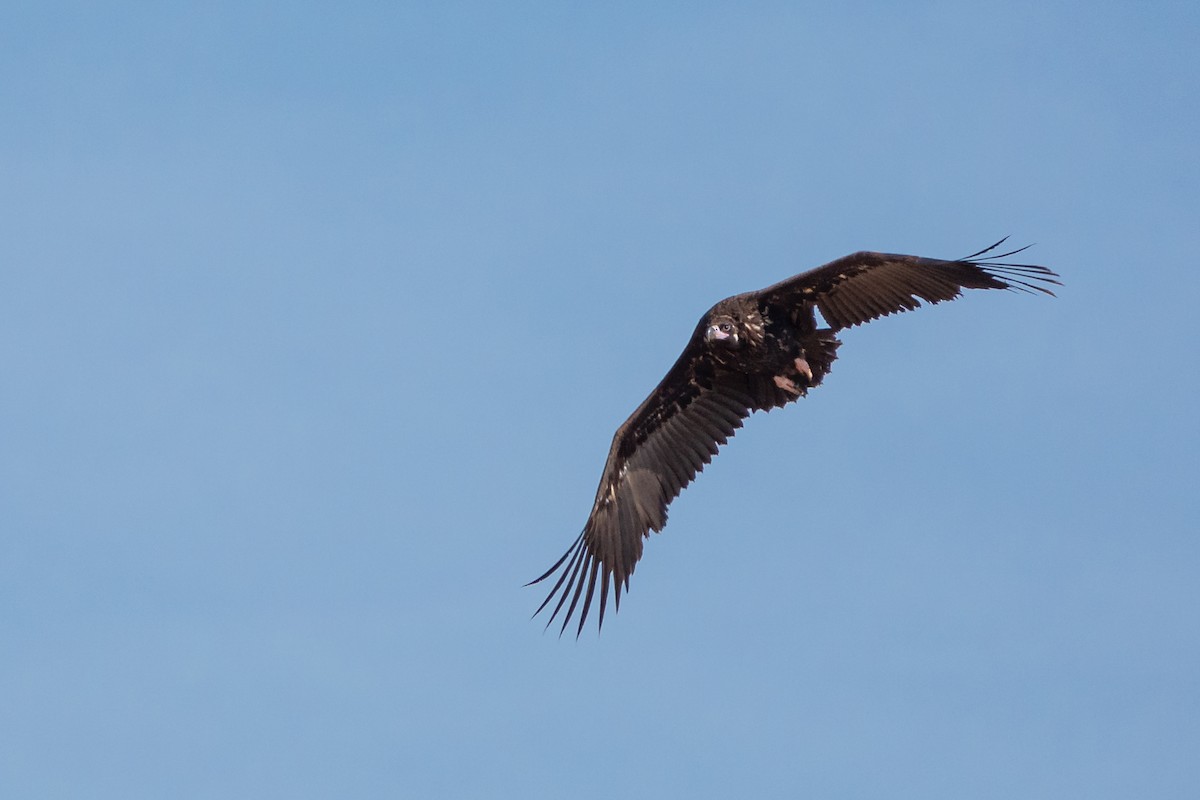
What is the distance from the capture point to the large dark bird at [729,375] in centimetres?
2108

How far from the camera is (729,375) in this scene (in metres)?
22.8

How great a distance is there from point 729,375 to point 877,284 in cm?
236

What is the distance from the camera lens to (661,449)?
2333 centimetres

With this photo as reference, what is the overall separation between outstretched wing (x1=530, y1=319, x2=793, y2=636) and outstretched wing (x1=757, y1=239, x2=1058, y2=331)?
1.35 m

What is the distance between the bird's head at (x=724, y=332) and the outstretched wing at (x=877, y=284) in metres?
0.48

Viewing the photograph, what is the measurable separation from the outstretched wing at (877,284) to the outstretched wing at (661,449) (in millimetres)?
1348

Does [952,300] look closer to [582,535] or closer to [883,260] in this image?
[883,260]

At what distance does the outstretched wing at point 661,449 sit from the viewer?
74.4 feet

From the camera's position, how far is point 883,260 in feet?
68.8

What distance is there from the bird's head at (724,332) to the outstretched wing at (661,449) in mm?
681

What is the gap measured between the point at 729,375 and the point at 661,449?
1.34 meters

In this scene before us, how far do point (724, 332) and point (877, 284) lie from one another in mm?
1829

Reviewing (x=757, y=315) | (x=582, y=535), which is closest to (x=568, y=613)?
(x=582, y=535)

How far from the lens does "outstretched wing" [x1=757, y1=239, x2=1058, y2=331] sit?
20.5 m
